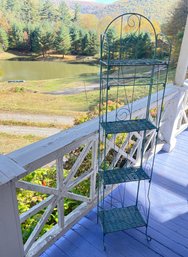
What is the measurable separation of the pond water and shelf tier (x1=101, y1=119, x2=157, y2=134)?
767 millimetres

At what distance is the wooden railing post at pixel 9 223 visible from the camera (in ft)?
2.73

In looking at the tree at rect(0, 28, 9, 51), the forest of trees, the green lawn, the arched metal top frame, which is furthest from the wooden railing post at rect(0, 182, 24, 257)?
the green lawn

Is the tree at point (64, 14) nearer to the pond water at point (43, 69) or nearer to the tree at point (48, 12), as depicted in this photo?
the tree at point (48, 12)

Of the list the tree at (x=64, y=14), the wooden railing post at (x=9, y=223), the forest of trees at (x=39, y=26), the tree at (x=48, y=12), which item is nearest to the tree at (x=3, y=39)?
the forest of trees at (x=39, y=26)

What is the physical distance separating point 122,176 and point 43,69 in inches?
93.2

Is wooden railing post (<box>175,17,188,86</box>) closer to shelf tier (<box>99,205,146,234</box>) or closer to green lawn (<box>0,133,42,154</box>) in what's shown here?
shelf tier (<box>99,205,146,234</box>)

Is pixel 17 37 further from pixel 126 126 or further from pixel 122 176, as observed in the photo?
pixel 122 176

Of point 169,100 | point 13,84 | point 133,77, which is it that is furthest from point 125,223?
point 13,84

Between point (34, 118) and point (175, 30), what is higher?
point (175, 30)

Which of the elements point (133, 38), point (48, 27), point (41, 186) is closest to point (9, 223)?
point (41, 186)

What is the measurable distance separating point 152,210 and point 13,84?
379 cm

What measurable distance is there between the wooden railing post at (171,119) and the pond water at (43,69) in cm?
92

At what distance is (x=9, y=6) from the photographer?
7.06 ft

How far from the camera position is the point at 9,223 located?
0.89 m
